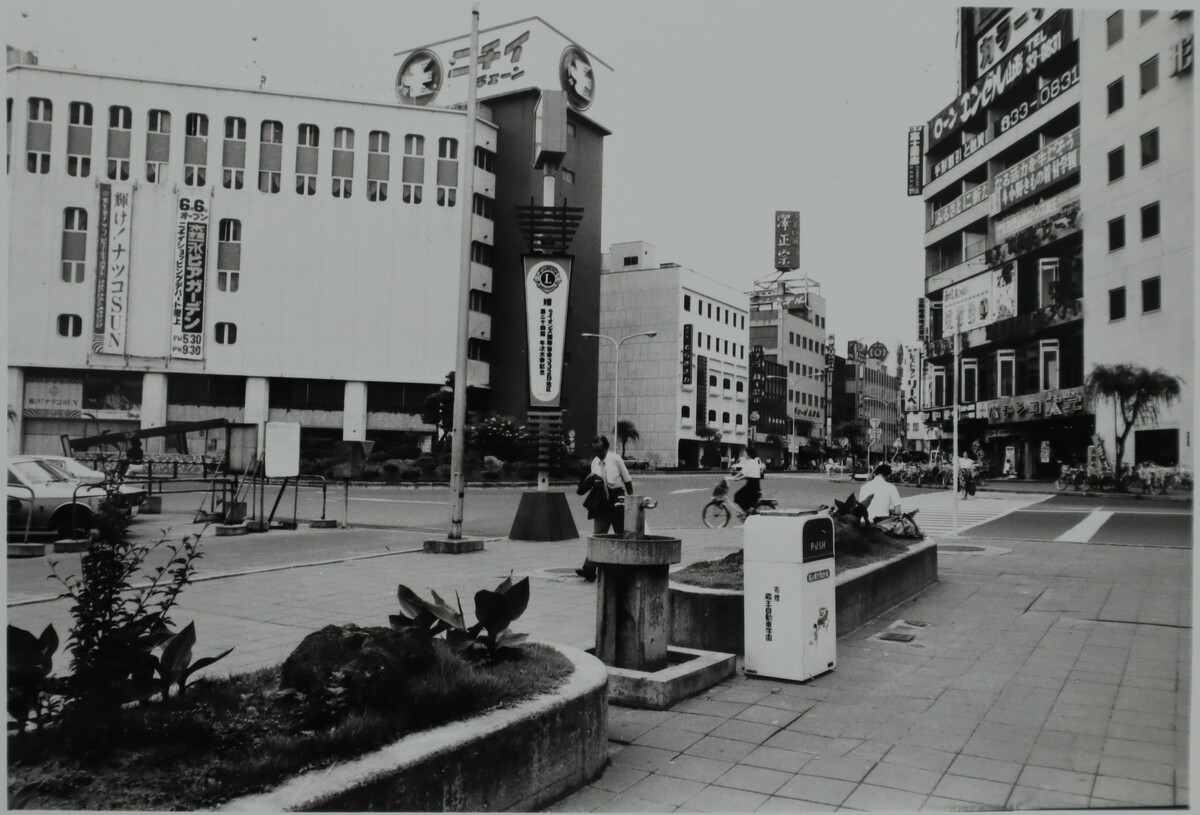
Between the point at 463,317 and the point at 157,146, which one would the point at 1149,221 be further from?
the point at 157,146

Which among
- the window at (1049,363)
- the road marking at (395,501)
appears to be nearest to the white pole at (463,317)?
the window at (1049,363)

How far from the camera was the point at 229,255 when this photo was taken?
5278 cm

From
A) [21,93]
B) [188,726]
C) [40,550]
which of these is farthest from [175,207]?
[188,726]

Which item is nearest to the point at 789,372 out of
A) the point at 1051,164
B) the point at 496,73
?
the point at 496,73

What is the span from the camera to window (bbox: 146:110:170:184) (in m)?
46.2

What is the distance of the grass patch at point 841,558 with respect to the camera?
7.31 m

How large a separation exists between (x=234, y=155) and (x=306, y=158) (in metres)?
4.12

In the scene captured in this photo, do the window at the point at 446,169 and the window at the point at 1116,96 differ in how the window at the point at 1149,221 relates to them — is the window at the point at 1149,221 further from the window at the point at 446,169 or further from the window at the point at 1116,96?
the window at the point at 446,169

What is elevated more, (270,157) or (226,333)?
(270,157)

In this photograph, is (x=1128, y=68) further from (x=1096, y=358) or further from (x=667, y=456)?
(x=667, y=456)

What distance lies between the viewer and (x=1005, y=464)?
25.7 meters

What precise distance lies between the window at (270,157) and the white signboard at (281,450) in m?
41.4

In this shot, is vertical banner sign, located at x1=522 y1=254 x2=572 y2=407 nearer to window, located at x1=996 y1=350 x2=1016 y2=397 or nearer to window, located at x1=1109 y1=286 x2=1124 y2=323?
window, located at x1=996 y1=350 x2=1016 y2=397

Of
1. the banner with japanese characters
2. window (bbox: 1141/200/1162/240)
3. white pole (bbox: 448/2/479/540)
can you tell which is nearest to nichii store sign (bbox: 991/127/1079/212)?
window (bbox: 1141/200/1162/240)
